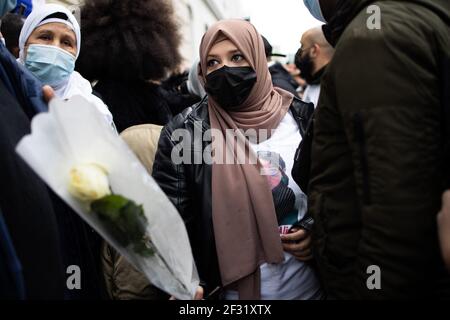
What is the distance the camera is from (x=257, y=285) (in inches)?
61.0

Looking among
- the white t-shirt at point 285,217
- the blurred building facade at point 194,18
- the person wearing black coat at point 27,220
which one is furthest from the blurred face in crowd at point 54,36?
the blurred building facade at point 194,18

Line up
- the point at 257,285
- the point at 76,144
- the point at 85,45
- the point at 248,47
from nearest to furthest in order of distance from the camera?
the point at 76,144 → the point at 257,285 → the point at 248,47 → the point at 85,45

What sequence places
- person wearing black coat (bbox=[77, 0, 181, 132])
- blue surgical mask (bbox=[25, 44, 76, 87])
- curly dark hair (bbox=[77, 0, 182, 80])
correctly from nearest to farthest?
blue surgical mask (bbox=[25, 44, 76, 87]) → person wearing black coat (bbox=[77, 0, 181, 132]) → curly dark hair (bbox=[77, 0, 182, 80])

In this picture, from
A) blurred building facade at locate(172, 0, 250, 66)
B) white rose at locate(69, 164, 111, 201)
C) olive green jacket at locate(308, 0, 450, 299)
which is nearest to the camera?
white rose at locate(69, 164, 111, 201)

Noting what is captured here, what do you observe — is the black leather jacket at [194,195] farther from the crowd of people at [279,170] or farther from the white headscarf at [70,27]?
the white headscarf at [70,27]

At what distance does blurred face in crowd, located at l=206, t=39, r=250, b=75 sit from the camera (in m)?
1.83

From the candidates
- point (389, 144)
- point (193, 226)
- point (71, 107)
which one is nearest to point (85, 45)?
point (193, 226)

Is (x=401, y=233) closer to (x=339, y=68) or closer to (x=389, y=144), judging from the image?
(x=389, y=144)

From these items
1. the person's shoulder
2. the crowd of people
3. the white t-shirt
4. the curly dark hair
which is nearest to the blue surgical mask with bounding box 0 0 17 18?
the crowd of people

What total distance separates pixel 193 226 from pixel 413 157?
96 cm

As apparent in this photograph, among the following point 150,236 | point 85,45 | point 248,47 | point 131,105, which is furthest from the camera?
point 85,45

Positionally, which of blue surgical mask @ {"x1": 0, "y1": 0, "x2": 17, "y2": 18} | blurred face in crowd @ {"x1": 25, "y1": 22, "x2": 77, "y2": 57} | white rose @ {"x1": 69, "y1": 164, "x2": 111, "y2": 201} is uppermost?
blue surgical mask @ {"x1": 0, "y1": 0, "x2": 17, "y2": 18}

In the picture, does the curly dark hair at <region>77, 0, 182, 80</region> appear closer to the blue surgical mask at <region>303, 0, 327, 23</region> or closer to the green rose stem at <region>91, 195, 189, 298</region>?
the blue surgical mask at <region>303, 0, 327, 23</region>

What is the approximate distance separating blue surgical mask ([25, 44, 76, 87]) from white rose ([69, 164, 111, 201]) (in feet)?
5.20
